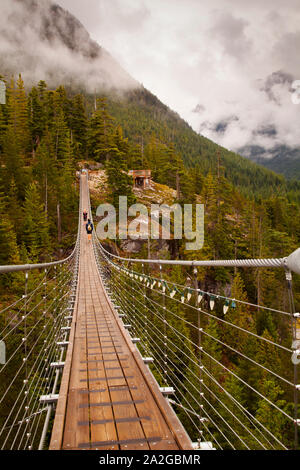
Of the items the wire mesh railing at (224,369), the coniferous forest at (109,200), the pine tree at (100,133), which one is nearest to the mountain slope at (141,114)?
the pine tree at (100,133)

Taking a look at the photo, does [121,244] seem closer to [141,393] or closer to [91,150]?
[91,150]

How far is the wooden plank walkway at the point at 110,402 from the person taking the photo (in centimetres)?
221

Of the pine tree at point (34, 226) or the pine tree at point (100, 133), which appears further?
the pine tree at point (100, 133)

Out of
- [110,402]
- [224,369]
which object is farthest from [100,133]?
[110,402]

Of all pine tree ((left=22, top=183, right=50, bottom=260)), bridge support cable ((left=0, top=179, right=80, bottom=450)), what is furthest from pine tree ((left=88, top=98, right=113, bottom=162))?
bridge support cable ((left=0, top=179, right=80, bottom=450))

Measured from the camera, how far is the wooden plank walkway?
2.21m

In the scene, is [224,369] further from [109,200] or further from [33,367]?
[109,200]

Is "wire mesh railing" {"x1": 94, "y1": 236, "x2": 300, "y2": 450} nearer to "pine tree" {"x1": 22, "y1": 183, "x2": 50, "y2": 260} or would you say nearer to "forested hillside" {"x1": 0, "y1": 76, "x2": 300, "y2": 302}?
"pine tree" {"x1": 22, "y1": 183, "x2": 50, "y2": 260}

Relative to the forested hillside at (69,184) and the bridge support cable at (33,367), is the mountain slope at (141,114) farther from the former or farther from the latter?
the bridge support cable at (33,367)

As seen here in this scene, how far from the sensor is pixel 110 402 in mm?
2793

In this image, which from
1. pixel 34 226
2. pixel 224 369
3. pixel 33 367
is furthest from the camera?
pixel 34 226

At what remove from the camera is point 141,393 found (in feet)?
9.70
